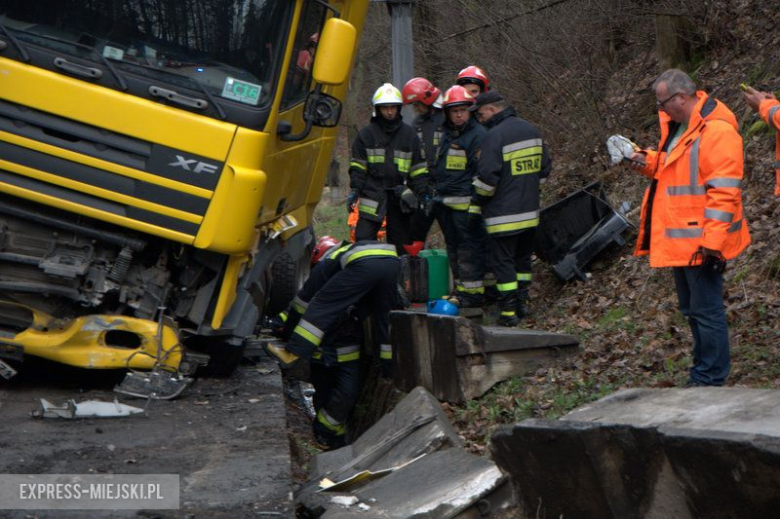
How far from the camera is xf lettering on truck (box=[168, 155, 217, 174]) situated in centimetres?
616

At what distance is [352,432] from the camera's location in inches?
340

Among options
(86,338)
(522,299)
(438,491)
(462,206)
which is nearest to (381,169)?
(462,206)

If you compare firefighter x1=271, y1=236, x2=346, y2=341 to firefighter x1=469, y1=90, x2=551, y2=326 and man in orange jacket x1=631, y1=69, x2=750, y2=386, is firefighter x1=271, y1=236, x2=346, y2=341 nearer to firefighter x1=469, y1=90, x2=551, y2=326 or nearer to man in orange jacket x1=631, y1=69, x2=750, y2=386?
firefighter x1=469, y1=90, x2=551, y2=326

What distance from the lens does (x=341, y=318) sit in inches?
297

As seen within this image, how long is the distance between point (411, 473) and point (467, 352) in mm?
1672

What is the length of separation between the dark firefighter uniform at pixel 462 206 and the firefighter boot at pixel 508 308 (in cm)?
47

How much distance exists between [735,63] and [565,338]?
5366 mm

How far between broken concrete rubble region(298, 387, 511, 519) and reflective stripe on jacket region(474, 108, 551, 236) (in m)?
2.53

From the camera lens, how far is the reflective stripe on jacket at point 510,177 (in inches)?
340

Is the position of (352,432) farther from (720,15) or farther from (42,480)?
(720,15)

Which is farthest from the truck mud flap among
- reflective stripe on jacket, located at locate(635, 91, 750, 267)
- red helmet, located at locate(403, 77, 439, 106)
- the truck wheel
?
reflective stripe on jacket, located at locate(635, 91, 750, 267)

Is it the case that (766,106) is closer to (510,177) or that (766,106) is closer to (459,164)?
(510,177)

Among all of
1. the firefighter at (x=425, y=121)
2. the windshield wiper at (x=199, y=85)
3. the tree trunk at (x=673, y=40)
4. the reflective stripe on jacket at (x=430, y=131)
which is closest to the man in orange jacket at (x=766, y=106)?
the windshield wiper at (x=199, y=85)

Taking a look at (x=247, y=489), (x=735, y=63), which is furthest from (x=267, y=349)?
(x=735, y=63)
